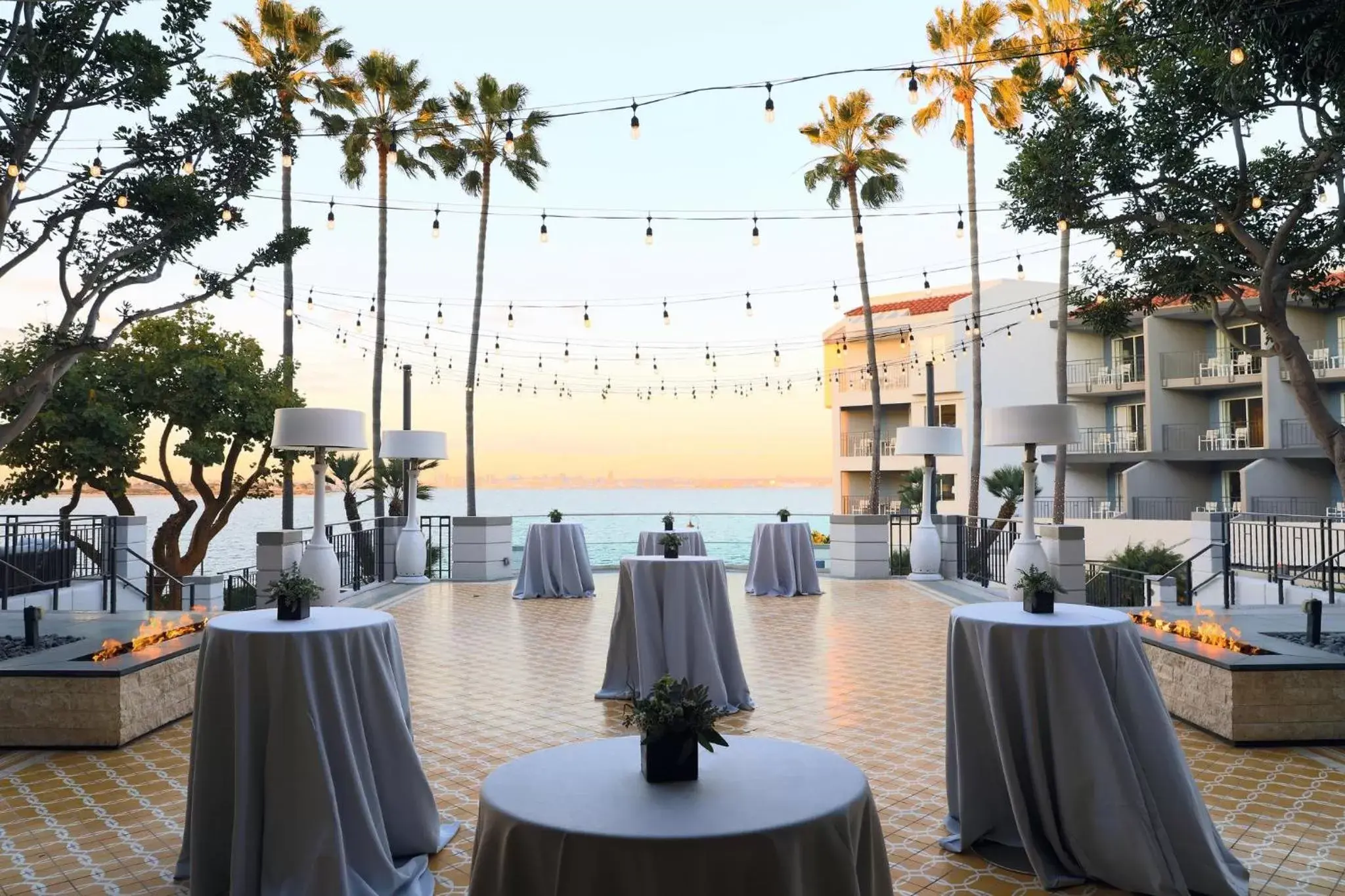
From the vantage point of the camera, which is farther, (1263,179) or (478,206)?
(478,206)

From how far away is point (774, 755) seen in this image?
7.73 ft

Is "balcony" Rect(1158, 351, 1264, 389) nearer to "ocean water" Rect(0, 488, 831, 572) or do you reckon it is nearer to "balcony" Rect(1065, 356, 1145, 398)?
"balcony" Rect(1065, 356, 1145, 398)

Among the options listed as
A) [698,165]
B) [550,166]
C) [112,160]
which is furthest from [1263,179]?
[550,166]

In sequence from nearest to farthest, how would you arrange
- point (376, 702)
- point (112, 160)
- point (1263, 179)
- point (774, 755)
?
1. point (774, 755)
2. point (376, 702)
3. point (112, 160)
4. point (1263, 179)

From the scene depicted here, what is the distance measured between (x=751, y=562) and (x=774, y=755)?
9203mm

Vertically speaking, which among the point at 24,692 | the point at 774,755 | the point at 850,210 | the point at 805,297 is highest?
the point at 850,210

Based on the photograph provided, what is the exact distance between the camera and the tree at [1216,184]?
6.27m

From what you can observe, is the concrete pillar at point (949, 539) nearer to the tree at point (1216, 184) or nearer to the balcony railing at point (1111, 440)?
the tree at point (1216, 184)

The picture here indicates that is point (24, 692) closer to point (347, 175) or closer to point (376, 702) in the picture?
point (376, 702)

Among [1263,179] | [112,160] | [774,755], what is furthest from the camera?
[1263,179]

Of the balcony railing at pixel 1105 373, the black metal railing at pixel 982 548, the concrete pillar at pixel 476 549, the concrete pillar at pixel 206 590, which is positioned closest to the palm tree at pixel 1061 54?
the black metal railing at pixel 982 548

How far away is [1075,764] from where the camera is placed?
3211 millimetres

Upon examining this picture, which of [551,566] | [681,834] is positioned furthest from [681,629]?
[551,566]

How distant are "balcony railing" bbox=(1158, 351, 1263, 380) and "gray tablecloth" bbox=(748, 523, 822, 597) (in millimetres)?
15773
